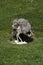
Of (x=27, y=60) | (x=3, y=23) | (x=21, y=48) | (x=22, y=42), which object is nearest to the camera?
(x=27, y=60)

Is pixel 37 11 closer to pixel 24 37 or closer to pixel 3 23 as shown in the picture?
pixel 3 23

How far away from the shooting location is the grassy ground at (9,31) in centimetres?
1486

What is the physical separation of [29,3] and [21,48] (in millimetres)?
11896

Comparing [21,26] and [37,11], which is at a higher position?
[21,26]

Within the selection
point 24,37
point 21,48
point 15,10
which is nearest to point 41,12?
point 15,10

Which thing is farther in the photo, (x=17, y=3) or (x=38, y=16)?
(x=17, y=3)

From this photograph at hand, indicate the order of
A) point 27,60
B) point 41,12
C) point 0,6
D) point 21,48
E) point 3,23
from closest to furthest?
point 27,60, point 21,48, point 3,23, point 41,12, point 0,6

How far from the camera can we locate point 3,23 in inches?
950

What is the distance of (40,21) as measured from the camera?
24.4 m

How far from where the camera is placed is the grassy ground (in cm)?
1486

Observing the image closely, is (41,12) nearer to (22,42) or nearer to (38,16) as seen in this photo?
(38,16)

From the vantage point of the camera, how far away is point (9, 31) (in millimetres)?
22125

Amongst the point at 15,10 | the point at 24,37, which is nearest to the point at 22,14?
the point at 15,10

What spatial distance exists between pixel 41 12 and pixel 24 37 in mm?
7663
